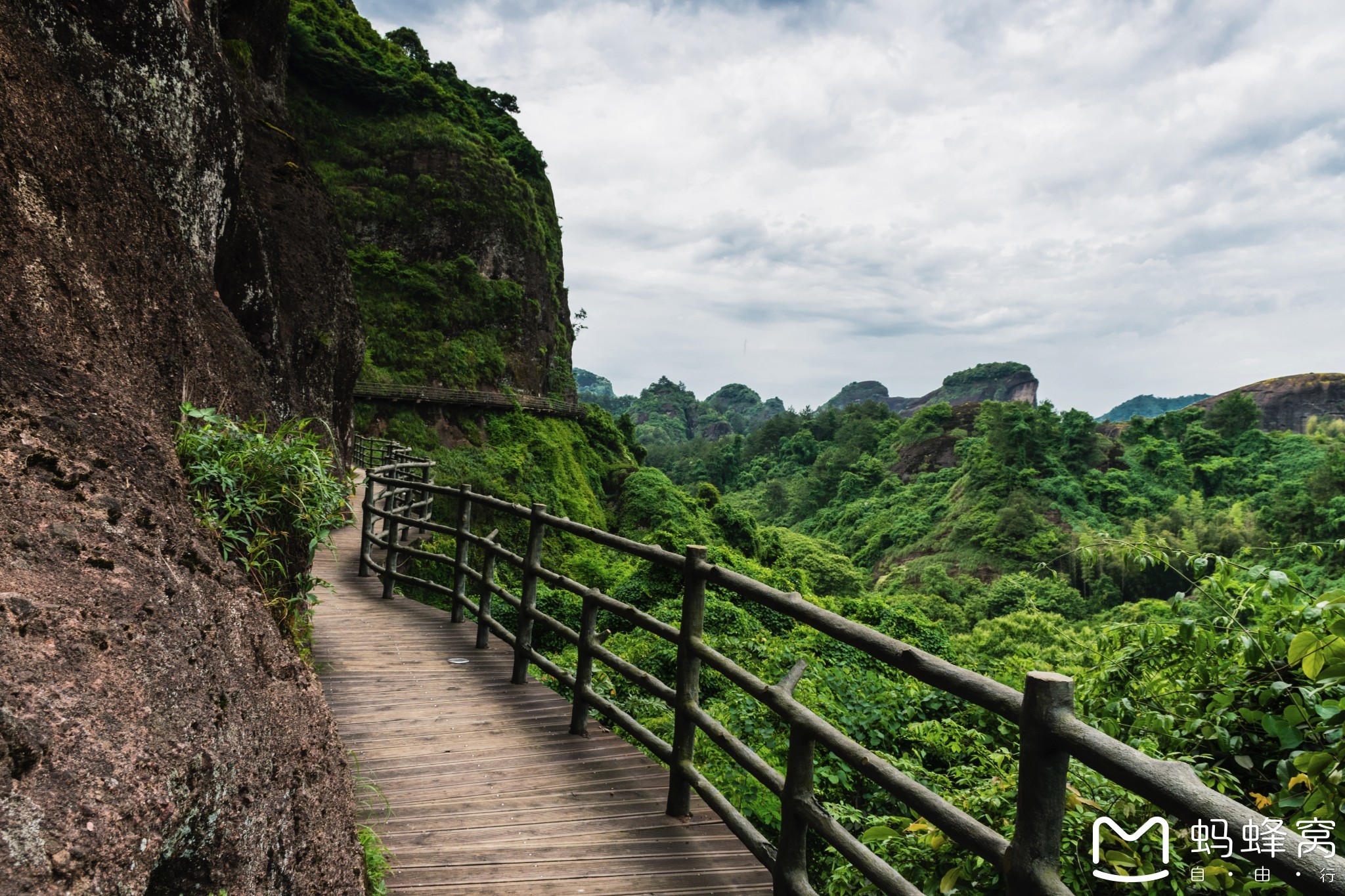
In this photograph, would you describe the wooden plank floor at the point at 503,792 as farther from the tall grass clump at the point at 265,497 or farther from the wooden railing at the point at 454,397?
the wooden railing at the point at 454,397

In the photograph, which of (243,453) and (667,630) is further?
(667,630)

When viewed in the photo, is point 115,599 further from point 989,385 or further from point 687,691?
point 989,385

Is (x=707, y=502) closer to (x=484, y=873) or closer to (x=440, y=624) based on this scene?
(x=440, y=624)

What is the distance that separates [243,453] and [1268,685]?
3761 millimetres

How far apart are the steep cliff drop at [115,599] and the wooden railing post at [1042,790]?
1.85 m

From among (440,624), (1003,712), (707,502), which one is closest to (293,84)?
(707,502)

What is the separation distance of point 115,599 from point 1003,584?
35.6 metres

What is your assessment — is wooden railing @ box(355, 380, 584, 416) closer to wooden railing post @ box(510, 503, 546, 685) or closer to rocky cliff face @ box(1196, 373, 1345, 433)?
wooden railing post @ box(510, 503, 546, 685)

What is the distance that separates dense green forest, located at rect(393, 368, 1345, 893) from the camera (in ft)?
8.52

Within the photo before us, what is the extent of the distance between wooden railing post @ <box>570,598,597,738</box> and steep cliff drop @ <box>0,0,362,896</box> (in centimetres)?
159

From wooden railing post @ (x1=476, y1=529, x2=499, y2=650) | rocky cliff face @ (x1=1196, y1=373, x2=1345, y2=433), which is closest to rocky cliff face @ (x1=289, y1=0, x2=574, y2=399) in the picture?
wooden railing post @ (x1=476, y1=529, x2=499, y2=650)

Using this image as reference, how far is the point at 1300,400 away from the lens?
69.8 m

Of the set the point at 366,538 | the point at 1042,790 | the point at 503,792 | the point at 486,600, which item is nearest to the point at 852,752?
the point at 1042,790

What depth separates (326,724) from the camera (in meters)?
2.59
